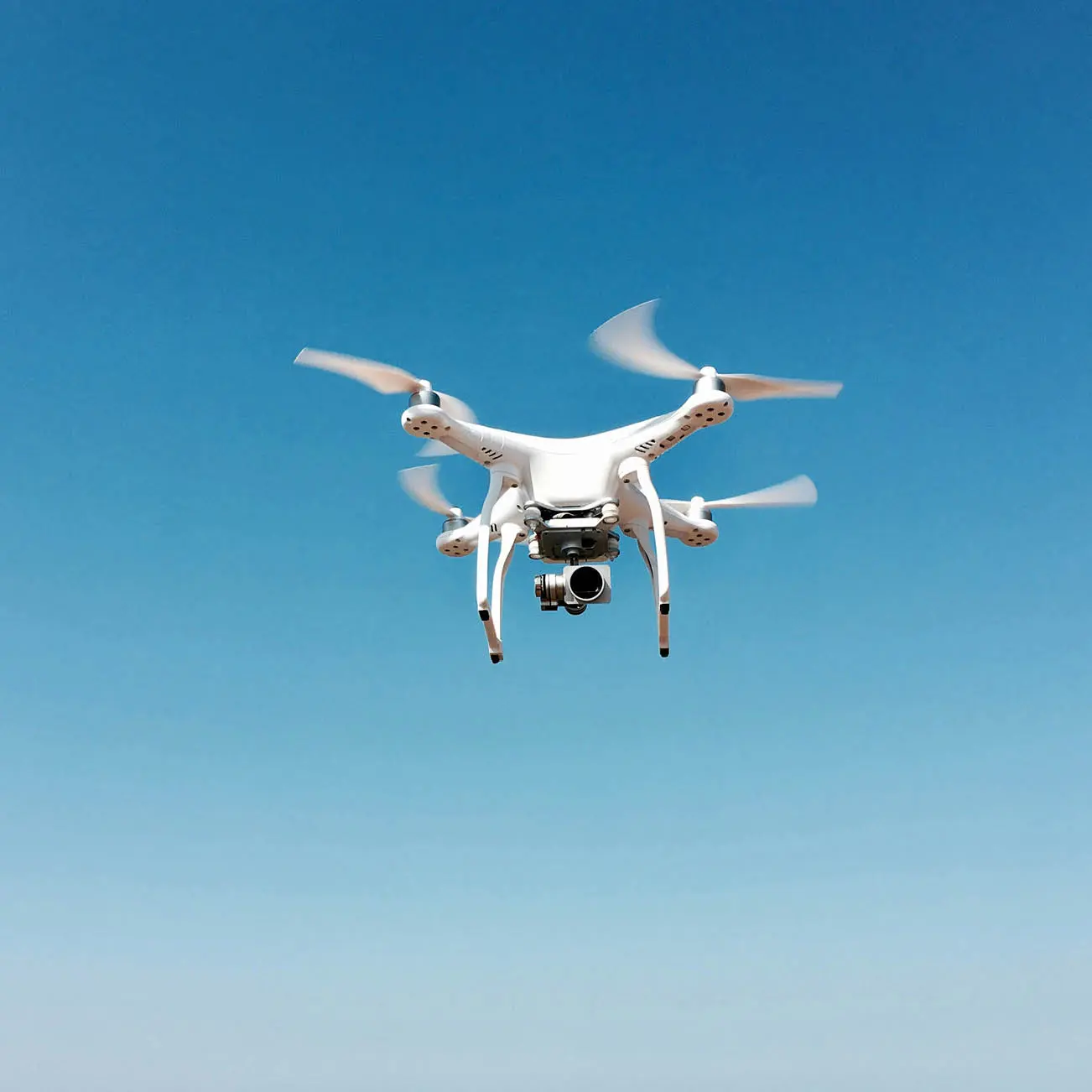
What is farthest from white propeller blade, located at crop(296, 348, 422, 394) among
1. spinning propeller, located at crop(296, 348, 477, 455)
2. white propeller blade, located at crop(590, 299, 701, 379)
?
white propeller blade, located at crop(590, 299, 701, 379)

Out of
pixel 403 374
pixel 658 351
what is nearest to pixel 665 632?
pixel 658 351

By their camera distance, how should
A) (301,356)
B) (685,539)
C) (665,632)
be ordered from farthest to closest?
1. (685,539)
2. (665,632)
3. (301,356)

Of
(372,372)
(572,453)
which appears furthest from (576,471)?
(372,372)

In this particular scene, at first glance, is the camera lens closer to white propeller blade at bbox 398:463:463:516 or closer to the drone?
the drone

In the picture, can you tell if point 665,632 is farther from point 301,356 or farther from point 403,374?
point 301,356

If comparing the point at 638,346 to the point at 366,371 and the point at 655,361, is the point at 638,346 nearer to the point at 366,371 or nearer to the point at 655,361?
the point at 655,361
